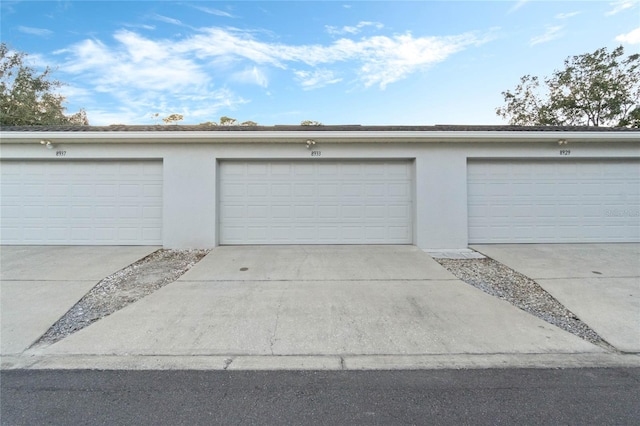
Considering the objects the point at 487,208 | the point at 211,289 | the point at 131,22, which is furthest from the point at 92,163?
the point at 487,208

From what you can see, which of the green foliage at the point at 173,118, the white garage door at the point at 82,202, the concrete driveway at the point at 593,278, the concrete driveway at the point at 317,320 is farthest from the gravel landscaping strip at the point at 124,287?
the green foliage at the point at 173,118

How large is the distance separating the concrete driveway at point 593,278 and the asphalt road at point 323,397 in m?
1.19

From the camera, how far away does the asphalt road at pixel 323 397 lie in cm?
208

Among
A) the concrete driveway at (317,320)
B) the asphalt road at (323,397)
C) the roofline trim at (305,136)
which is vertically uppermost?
the roofline trim at (305,136)

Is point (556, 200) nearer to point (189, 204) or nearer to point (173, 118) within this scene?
point (189, 204)

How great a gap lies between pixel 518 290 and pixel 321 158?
5045 millimetres

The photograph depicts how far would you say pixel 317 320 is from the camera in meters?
3.67

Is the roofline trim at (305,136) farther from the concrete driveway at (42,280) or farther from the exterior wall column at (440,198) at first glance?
the concrete driveway at (42,280)

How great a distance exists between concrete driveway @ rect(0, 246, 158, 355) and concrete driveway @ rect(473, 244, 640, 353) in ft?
22.4

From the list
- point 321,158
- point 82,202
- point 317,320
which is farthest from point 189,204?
point 317,320

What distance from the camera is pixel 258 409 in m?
2.17

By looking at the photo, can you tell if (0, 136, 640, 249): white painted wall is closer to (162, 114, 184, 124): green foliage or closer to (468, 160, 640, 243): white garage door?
(468, 160, 640, 243): white garage door

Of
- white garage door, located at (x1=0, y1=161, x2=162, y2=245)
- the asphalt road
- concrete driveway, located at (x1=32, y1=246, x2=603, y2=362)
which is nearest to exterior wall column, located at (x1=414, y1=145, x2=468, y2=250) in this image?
concrete driveway, located at (x1=32, y1=246, x2=603, y2=362)

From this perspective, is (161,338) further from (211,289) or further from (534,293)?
(534,293)
